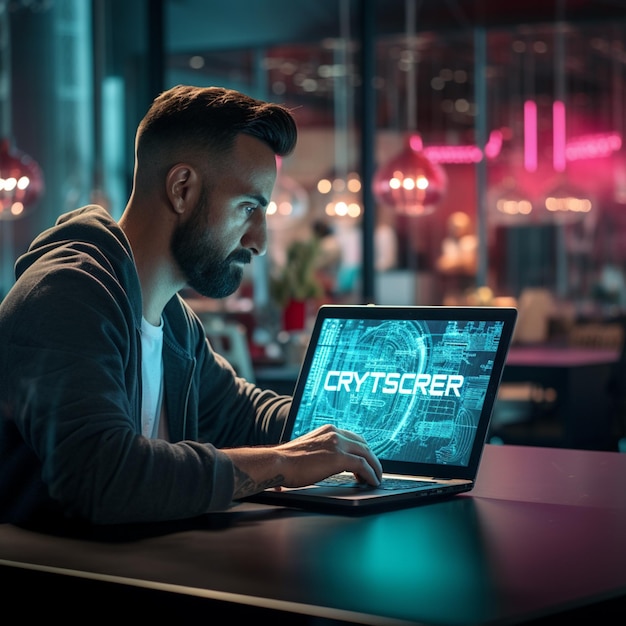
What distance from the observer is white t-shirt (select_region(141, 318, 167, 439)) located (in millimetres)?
1831

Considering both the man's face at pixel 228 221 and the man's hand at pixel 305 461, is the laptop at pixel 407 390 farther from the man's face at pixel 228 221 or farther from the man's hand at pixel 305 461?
the man's face at pixel 228 221

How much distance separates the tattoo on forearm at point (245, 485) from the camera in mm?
1467

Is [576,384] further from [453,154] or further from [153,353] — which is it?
[453,154]

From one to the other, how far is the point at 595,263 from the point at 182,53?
17.1 ft

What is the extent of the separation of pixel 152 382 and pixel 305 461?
0.42 metres

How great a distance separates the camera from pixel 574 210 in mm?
11117

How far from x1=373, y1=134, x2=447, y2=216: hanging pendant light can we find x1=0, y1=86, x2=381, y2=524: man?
419cm

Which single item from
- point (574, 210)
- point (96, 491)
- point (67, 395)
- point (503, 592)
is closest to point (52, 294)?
point (67, 395)

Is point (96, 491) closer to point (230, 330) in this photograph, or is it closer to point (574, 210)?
point (230, 330)

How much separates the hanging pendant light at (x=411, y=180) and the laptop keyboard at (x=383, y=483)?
455 cm

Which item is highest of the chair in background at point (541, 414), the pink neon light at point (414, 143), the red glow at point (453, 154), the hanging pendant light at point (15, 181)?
the red glow at point (453, 154)

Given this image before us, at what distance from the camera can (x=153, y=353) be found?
185 centimetres

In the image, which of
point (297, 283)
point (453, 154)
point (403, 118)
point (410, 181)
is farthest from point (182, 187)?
point (403, 118)

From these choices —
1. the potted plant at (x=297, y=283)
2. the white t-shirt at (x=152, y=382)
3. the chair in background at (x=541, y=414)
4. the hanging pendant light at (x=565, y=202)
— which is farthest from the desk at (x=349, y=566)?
the hanging pendant light at (x=565, y=202)
